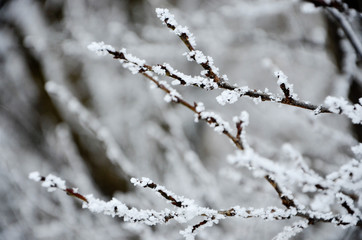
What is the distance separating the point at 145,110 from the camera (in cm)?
501

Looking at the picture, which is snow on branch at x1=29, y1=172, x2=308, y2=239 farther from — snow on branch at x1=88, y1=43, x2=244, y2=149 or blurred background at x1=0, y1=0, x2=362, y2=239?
blurred background at x1=0, y1=0, x2=362, y2=239

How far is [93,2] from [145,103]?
2256 millimetres

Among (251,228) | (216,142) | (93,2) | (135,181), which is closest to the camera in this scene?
(135,181)

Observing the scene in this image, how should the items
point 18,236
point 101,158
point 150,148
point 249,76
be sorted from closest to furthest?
point 18,236 → point 150,148 → point 101,158 → point 249,76

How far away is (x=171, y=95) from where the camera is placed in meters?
1.04

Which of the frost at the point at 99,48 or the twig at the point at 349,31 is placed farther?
the twig at the point at 349,31

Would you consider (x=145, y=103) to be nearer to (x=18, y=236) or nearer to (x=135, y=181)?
(x=18, y=236)

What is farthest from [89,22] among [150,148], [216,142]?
[216,142]

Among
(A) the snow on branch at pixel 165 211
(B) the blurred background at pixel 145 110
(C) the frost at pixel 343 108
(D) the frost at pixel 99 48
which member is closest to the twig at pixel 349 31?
(B) the blurred background at pixel 145 110

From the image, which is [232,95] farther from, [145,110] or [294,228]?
[145,110]

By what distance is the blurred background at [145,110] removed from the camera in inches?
84.9

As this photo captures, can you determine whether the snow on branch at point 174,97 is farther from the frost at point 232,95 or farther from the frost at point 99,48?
the frost at point 232,95

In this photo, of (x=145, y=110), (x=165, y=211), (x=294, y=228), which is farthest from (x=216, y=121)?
(x=145, y=110)

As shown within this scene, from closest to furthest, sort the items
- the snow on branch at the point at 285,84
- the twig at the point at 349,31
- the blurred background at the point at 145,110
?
the snow on branch at the point at 285,84 < the twig at the point at 349,31 < the blurred background at the point at 145,110
